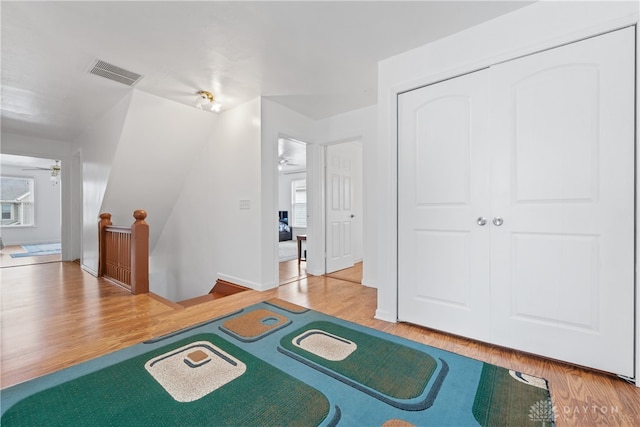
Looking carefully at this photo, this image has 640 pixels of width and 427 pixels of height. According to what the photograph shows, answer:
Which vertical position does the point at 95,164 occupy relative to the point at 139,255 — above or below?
above

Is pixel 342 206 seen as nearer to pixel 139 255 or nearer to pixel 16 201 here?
pixel 139 255

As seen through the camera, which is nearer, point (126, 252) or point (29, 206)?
point (126, 252)

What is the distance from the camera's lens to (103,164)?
388 cm

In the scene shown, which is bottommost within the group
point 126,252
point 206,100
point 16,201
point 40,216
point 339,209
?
point 126,252

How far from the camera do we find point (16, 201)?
8.09 meters

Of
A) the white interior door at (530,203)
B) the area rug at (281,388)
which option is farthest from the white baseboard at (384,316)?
the area rug at (281,388)

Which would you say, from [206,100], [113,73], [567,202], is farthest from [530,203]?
[113,73]

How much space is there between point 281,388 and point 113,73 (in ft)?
10.4

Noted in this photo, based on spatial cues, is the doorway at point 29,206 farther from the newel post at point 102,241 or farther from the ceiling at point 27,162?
the newel post at point 102,241

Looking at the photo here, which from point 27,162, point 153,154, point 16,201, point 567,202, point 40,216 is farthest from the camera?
point 40,216

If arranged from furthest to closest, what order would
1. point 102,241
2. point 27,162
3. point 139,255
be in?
1. point 27,162
2. point 102,241
3. point 139,255

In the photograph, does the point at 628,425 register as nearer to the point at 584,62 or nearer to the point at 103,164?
the point at 584,62

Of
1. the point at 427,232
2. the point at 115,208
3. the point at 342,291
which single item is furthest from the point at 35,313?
the point at 427,232

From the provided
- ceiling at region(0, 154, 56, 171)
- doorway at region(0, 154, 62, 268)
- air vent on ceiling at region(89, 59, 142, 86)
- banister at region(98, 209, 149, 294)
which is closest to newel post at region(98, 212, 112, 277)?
banister at region(98, 209, 149, 294)
